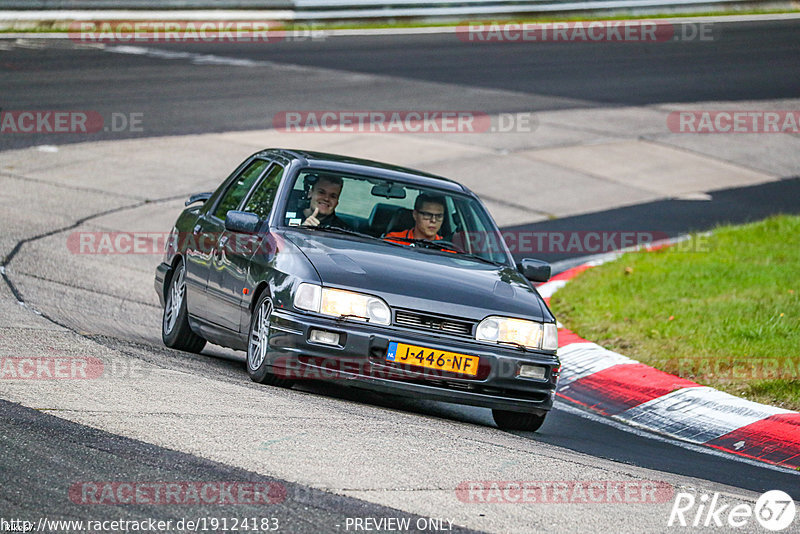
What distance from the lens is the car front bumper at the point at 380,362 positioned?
7016mm

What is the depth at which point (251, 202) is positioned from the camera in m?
8.76

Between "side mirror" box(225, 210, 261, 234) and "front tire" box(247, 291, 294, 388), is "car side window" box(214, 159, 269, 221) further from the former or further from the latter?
"front tire" box(247, 291, 294, 388)

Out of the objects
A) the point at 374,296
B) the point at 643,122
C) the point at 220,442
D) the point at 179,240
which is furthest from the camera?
the point at 643,122

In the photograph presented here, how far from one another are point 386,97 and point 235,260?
1500 centimetres

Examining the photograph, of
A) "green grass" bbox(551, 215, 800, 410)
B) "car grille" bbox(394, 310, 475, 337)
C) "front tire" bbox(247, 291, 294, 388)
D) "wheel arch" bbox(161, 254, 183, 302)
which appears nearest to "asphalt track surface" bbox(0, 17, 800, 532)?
"front tire" bbox(247, 291, 294, 388)

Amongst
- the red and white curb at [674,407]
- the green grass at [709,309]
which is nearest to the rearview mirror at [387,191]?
the red and white curb at [674,407]

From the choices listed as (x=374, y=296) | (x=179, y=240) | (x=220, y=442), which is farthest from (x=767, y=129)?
(x=220, y=442)

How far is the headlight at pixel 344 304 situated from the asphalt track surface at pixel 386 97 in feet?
2.73

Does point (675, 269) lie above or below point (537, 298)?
below

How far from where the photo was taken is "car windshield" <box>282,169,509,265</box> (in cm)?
823

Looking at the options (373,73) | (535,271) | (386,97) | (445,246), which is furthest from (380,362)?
(373,73)

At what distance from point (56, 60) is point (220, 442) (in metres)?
19.5

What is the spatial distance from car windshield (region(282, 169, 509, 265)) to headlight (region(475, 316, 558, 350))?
1.05m

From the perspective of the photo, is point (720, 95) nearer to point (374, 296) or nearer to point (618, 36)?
point (618, 36)
